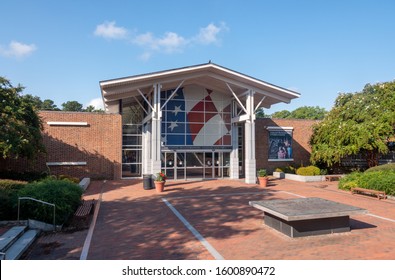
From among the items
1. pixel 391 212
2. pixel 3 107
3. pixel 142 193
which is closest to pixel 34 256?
pixel 142 193

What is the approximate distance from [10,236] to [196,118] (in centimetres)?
1599

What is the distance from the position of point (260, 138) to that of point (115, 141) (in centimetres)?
1225

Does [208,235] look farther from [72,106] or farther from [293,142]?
[72,106]

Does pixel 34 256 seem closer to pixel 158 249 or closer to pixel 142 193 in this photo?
Answer: pixel 158 249

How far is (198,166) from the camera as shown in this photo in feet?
72.9

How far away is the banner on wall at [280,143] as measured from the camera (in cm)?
2633

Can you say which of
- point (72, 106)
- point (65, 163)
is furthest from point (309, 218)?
Answer: point (72, 106)

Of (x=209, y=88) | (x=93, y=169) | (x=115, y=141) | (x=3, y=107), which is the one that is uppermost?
(x=209, y=88)

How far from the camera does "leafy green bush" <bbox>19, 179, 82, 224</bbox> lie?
9.17 m

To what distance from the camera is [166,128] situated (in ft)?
70.5

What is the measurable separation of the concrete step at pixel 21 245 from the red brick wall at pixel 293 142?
786 inches

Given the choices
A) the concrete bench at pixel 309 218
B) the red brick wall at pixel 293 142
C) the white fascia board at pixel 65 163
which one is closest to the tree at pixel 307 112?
the red brick wall at pixel 293 142

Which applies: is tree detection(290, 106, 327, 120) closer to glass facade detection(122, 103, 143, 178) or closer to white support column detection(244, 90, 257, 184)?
white support column detection(244, 90, 257, 184)

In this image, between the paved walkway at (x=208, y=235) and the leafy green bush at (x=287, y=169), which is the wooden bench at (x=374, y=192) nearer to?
the paved walkway at (x=208, y=235)
